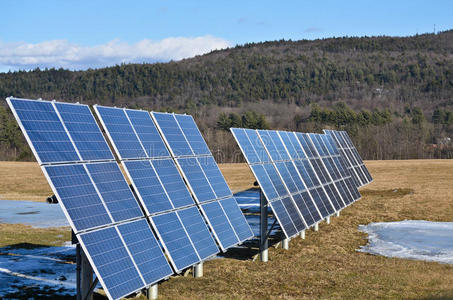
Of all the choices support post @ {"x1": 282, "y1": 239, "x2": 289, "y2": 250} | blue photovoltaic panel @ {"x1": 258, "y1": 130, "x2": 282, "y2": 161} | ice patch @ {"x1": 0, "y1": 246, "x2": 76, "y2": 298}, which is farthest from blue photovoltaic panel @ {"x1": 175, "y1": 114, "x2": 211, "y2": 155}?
ice patch @ {"x1": 0, "y1": 246, "x2": 76, "y2": 298}

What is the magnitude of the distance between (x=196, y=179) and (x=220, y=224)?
171cm

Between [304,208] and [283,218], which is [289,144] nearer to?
[304,208]

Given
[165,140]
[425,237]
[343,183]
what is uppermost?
[165,140]

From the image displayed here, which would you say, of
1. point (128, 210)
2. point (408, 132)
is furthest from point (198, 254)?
point (408, 132)

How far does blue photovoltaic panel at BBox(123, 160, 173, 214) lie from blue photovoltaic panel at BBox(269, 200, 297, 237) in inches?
200

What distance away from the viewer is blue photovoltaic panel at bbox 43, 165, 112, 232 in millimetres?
11008

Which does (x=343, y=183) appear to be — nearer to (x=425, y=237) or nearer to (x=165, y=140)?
(x=425, y=237)

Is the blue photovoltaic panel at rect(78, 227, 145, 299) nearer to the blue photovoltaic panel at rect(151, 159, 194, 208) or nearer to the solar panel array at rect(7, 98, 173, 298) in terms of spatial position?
the solar panel array at rect(7, 98, 173, 298)

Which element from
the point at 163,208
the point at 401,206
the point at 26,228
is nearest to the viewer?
the point at 163,208

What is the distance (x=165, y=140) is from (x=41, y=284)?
231 inches

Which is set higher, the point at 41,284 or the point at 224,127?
the point at 224,127

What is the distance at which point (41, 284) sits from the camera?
15648mm

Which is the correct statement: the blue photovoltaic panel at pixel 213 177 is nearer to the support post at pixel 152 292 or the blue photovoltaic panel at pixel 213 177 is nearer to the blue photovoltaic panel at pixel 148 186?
the blue photovoltaic panel at pixel 148 186

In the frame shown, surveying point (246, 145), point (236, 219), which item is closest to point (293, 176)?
point (246, 145)
